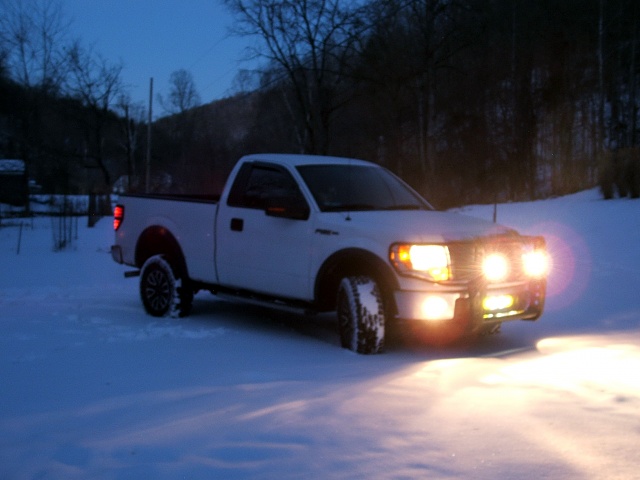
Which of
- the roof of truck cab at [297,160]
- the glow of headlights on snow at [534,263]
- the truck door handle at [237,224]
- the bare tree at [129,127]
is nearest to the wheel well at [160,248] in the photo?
the truck door handle at [237,224]

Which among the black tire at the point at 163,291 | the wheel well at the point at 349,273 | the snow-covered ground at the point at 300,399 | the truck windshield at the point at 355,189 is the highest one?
the truck windshield at the point at 355,189

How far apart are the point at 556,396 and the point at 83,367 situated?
3.55m

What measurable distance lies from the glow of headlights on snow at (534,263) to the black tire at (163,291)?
3797mm

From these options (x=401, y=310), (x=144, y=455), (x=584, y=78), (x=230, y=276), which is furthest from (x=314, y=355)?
(x=584, y=78)

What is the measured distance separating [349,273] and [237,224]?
60.9 inches

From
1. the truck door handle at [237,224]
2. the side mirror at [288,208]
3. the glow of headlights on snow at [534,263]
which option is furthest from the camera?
the truck door handle at [237,224]

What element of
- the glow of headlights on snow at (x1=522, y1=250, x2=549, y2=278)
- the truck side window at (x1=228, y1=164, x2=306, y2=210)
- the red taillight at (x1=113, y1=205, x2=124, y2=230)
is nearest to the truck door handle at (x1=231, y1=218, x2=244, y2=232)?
the truck side window at (x1=228, y1=164, x2=306, y2=210)

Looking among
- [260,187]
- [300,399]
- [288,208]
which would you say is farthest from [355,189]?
[300,399]

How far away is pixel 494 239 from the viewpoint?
242 inches

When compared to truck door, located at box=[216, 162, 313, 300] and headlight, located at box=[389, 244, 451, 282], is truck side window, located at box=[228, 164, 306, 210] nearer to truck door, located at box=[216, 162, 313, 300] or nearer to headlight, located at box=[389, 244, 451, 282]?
truck door, located at box=[216, 162, 313, 300]

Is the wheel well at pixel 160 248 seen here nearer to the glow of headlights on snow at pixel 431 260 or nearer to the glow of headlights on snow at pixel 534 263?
the glow of headlights on snow at pixel 431 260

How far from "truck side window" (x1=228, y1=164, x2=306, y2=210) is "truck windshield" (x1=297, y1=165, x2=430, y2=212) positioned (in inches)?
7.9

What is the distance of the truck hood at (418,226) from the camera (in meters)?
6.04

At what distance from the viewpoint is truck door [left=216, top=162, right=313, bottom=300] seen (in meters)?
6.87
